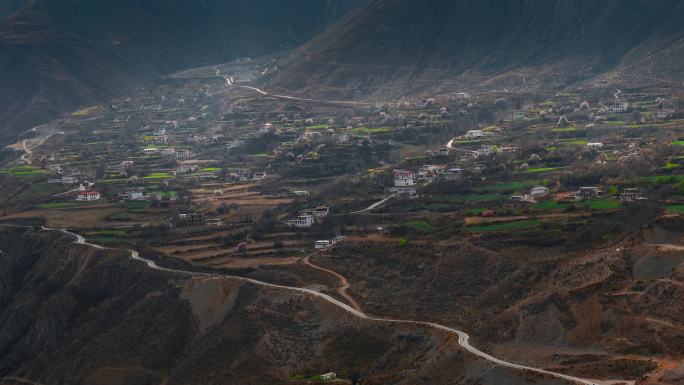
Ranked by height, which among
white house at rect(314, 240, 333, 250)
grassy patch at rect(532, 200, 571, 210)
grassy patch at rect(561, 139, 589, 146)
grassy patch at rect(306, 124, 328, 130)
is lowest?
white house at rect(314, 240, 333, 250)

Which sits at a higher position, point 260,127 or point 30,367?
point 260,127

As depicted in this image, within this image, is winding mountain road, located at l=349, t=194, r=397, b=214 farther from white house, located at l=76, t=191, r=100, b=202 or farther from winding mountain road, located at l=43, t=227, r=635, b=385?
white house, located at l=76, t=191, r=100, b=202

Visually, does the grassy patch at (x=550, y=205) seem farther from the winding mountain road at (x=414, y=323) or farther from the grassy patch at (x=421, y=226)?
the winding mountain road at (x=414, y=323)

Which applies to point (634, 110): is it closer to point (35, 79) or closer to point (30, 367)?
point (30, 367)

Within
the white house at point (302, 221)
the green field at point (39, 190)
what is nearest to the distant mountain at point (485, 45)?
the green field at point (39, 190)

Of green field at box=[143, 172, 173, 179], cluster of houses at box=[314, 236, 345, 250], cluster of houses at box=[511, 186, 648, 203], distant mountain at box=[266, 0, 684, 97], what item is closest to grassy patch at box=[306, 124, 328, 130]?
green field at box=[143, 172, 173, 179]

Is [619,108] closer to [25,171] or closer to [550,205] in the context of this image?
[550,205]

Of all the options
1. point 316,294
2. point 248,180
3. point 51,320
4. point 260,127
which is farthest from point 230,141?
point 316,294
